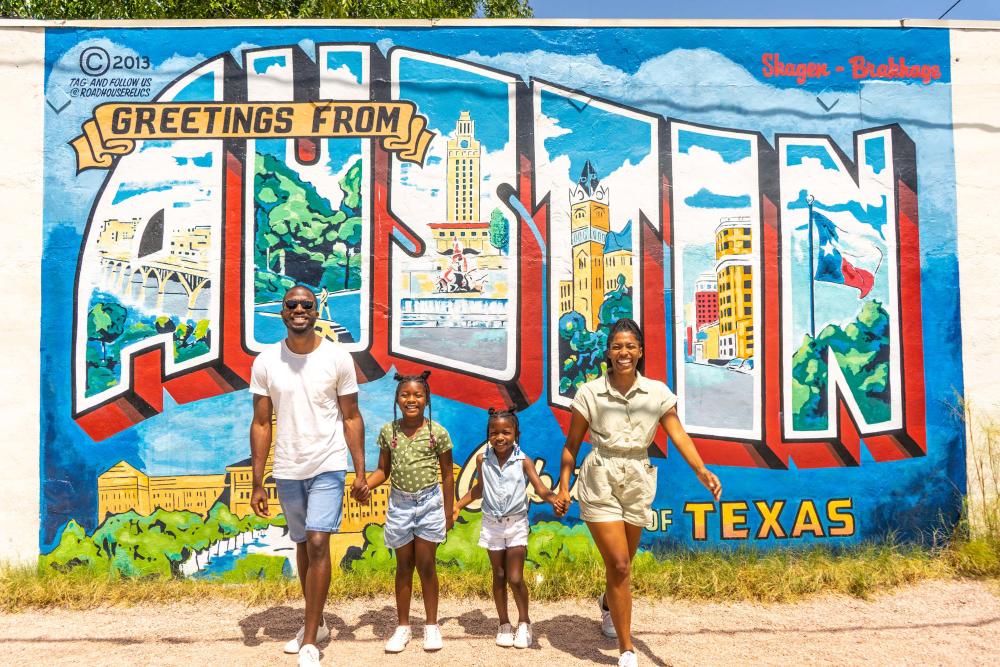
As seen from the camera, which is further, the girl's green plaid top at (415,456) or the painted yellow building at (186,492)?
the painted yellow building at (186,492)

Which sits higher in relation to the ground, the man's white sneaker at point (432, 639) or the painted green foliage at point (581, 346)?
the painted green foliage at point (581, 346)

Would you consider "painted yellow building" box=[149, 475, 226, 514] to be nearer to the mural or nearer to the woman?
the mural

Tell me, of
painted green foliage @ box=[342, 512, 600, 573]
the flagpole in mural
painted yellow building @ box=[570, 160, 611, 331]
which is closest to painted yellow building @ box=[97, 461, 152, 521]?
painted green foliage @ box=[342, 512, 600, 573]

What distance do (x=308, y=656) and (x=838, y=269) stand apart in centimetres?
440

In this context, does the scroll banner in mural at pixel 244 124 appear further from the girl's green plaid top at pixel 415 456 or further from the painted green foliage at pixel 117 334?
the girl's green plaid top at pixel 415 456

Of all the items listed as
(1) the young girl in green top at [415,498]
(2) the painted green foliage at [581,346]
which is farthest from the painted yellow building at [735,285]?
(1) the young girl in green top at [415,498]

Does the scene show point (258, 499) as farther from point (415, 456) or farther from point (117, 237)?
point (117, 237)

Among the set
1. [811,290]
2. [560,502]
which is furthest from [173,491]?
[811,290]

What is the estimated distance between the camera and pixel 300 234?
17.5 feet

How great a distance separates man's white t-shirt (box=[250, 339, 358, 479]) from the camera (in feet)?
12.9

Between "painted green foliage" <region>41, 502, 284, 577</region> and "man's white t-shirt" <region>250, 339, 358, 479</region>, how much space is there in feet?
4.89

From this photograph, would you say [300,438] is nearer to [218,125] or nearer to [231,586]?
[231,586]

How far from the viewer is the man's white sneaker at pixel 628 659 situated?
374 cm

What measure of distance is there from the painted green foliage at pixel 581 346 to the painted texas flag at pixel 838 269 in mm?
1485
